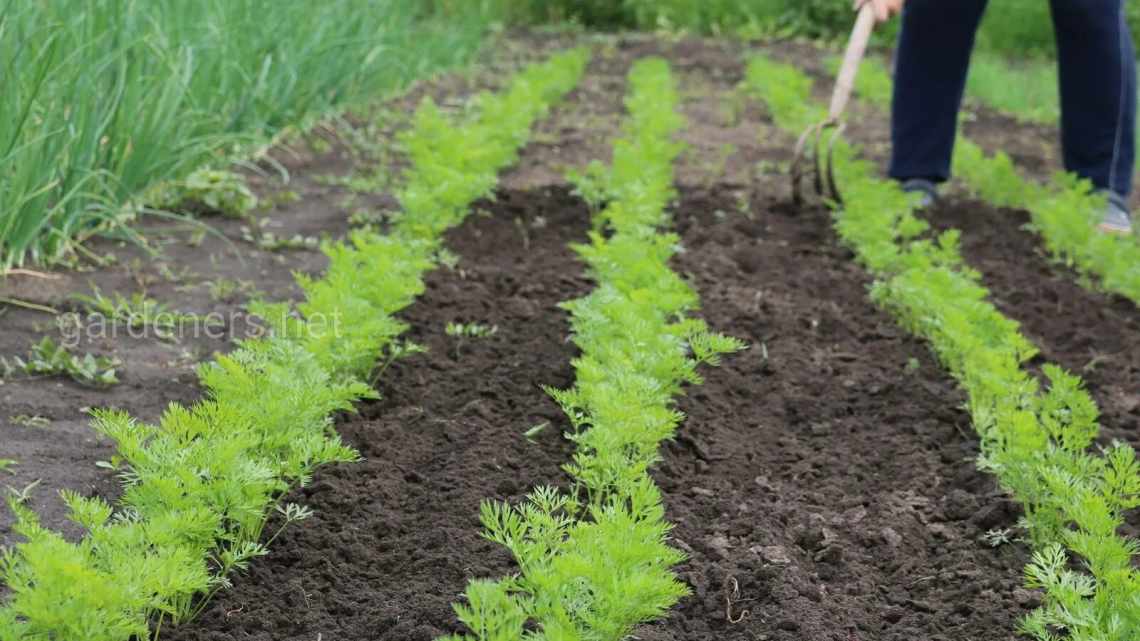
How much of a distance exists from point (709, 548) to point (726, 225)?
2.67 metres

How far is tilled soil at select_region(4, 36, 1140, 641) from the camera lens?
2490 millimetres

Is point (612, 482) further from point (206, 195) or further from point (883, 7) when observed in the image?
point (883, 7)

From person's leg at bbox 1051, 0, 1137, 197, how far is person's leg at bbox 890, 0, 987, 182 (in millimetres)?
364

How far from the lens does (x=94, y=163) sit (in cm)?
430

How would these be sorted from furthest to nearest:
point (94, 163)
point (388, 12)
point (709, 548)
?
1. point (388, 12)
2. point (94, 163)
3. point (709, 548)

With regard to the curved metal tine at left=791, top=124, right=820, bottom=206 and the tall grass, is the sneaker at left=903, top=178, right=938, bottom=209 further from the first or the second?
the tall grass

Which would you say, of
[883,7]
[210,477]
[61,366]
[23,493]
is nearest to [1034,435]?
[210,477]

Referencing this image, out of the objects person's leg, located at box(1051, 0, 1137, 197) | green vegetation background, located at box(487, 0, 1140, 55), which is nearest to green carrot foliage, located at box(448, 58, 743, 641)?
person's leg, located at box(1051, 0, 1137, 197)

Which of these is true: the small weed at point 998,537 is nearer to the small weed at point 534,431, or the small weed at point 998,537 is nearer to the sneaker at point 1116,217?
the small weed at point 534,431

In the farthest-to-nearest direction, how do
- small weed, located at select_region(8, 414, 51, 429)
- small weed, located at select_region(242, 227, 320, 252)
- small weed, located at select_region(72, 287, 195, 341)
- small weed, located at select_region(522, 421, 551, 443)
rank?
1. small weed, located at select_region(242, 227, 320, 252)
2. small weed, located at select_region(72, 287, 195, 341)
3. small weed, located at select_region(522, 421, 551, 443)
4. small weed, located at select_region(8, 414, 51, 429)

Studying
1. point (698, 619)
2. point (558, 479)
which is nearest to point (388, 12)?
point (558, 479)

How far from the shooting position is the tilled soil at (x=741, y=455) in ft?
8.17

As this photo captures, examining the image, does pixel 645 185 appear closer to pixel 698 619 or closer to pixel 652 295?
pixel 652 295

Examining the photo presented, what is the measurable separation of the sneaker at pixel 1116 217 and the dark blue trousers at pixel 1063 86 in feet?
0.39
